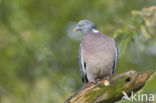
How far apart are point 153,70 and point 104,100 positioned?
74 centimetres

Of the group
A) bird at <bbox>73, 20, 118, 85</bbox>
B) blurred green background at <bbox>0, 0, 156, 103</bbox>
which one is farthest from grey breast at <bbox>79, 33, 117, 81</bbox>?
blurred green background at <bbox>0, 0, 156, 103</bbox>

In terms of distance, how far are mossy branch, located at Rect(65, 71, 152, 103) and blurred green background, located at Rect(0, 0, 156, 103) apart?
1.59 m

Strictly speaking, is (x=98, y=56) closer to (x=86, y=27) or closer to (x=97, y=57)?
(x=97, y=57)

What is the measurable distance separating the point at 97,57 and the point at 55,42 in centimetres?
618

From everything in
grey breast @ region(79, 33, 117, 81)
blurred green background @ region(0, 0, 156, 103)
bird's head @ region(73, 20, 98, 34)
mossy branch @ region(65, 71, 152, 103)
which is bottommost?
mossy branch @ region(65, 71, 152, 103)

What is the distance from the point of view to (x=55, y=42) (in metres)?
12.6

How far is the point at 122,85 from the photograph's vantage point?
18.0 feet

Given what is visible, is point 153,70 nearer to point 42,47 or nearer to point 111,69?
point 111,69

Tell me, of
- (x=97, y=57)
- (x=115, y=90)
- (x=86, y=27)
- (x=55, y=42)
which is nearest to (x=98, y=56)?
(x=97, y=57)

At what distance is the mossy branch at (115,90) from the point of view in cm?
543

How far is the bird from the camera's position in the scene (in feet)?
21.4

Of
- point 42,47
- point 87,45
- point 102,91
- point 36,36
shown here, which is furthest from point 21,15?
point 102,91

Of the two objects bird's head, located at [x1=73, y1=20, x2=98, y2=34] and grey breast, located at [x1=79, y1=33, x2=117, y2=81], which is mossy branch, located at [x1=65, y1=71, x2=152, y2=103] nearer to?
grey breast, located at [x1=79, y1=33, x2=117, y2=81]

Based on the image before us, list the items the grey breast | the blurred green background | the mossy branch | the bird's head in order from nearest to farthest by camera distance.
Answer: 1. the mossy branch
2. the grey breast
3. the bird's head
4. the blurred green background
